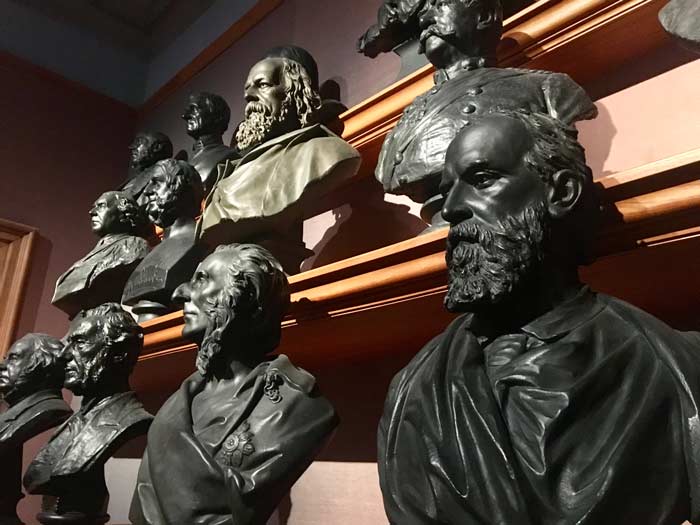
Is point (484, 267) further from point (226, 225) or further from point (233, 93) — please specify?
point (233, 93)

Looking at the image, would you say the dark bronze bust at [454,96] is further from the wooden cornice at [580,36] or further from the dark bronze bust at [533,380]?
the dark bronze bust at [533,380]

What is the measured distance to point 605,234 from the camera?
0.81m

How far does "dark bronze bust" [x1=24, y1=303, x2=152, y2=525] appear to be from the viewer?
1.31 m

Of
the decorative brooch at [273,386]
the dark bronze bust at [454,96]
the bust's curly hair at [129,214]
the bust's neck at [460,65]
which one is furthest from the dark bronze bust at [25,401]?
the bust's neck at [460,65]

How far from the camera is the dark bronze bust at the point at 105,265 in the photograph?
6.58 ft

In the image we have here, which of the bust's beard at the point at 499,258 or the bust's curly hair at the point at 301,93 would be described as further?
the bust's curly hair at the point at 301,93

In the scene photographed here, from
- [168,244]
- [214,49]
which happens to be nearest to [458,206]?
[168,244]

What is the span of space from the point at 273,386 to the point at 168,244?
3.28 ft

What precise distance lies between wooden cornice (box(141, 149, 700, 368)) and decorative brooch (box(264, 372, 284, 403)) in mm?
200

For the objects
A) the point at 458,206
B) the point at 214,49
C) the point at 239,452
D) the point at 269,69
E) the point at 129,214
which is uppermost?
the point at 214,49

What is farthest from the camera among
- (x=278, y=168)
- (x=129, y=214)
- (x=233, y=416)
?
(x=129, y=214)

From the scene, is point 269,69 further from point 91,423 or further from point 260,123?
point 91,423

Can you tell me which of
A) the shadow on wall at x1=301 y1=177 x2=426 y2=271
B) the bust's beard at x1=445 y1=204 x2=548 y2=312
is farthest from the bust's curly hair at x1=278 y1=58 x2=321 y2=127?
the bust's beard at x1=445 y1=204 x2=548 y2=312

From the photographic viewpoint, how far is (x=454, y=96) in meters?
1.09
